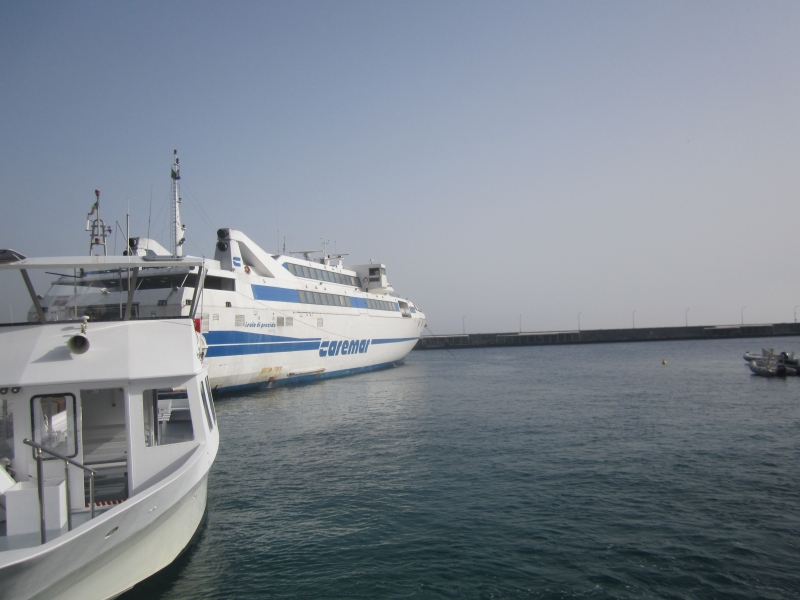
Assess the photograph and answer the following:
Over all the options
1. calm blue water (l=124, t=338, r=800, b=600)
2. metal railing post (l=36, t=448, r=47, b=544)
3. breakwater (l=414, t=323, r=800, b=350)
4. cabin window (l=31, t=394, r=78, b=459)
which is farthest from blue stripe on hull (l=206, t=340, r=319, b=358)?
breakwater (l=414, t=323, r=800, b=350)

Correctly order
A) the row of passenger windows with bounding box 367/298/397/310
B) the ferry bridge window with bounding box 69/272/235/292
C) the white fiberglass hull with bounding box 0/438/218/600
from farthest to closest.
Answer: the row of passenger windows with bounding box 367/298/397/310
the ferry bridge window with bounding box 69/272/235/292
the white fiberglass hull with bounding box 0/438/218/600

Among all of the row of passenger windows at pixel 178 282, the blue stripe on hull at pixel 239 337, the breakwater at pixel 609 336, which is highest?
the row of passenger windows at pixel 178 282

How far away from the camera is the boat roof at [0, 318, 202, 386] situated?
274 inches

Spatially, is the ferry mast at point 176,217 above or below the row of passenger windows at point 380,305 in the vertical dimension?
above

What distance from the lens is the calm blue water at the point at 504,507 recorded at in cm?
759

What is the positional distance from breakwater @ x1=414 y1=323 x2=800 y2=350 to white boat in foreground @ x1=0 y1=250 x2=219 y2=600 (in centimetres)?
8962

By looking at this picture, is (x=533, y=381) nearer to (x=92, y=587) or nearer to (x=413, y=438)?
(x=413, y=438)

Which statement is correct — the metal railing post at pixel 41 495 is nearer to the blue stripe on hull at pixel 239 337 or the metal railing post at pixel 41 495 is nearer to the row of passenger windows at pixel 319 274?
the blue stripe on hull at pixel 239 337

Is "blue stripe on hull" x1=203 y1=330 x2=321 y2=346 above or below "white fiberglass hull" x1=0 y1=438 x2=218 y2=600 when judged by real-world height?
above

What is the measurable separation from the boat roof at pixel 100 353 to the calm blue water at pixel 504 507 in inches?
111

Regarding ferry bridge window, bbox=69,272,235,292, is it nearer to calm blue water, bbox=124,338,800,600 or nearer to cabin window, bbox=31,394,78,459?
calm blue water, bbox=124,338,800,600

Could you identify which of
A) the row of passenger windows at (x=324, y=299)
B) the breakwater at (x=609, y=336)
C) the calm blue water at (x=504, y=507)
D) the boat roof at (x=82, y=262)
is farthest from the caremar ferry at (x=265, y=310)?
the breakwater at (x=609, y=336)

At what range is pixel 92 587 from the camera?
5.96 m

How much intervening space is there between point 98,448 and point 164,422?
2060 mm
